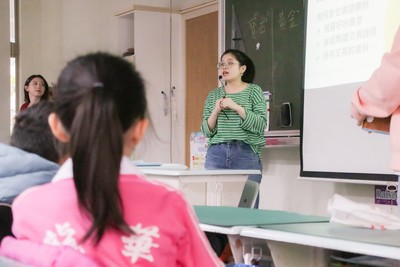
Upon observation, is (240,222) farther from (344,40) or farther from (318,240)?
(344,40)

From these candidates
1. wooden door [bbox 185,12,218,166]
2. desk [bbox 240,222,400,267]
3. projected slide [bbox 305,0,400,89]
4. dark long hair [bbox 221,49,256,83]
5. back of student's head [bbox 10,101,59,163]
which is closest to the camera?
desk [bbox 240,222,400,267]

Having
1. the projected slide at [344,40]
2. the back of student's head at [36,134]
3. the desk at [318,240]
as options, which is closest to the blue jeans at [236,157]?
the projected slide at [344,40]

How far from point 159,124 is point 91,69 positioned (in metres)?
5.16

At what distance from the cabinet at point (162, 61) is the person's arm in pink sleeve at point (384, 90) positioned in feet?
15.0

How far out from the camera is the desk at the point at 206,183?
3004 millimetres

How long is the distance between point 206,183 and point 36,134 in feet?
5.28

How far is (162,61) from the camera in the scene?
6.25 metres

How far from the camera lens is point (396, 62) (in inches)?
61.7

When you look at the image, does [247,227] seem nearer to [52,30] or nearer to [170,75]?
[170,75]

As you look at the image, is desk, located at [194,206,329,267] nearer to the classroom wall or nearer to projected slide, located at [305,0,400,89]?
projected slide, located at [305,0,400,89]

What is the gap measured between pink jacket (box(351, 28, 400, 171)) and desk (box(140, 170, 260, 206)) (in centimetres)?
142

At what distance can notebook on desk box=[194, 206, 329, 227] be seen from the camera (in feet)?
5.92

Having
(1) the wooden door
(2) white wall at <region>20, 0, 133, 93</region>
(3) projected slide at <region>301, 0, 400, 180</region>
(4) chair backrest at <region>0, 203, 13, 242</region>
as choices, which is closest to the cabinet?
(1) the wooden door

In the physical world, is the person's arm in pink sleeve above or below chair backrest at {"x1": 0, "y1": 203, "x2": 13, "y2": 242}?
above
